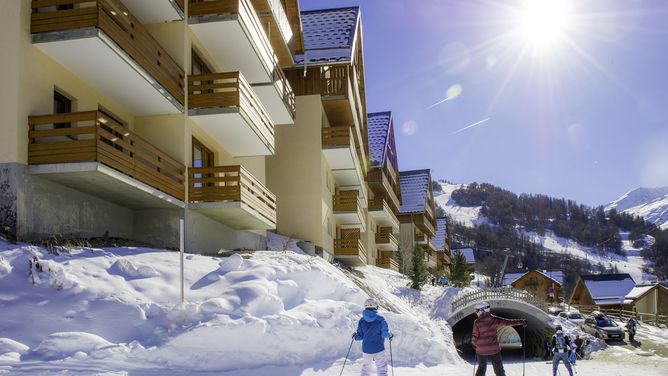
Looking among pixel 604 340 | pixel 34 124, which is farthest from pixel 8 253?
pixel 604 340

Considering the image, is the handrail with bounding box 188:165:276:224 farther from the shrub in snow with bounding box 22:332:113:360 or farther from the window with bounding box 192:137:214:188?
the shrub in snow with bounding box 22:332:113:360

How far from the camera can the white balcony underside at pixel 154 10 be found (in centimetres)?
1717

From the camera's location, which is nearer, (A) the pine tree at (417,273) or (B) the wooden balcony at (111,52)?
(B) the wooden balcony at (111,52)

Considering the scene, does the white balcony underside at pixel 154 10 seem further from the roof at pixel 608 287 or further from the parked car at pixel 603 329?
the roof at pixel 608 287

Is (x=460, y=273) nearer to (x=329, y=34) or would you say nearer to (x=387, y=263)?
(x=387, y=263)

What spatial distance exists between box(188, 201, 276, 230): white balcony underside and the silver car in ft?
89.8

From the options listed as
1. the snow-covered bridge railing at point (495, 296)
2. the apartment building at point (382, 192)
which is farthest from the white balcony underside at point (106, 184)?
the apartment building at point (382, 192)

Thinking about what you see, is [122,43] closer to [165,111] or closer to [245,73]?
[165,111]

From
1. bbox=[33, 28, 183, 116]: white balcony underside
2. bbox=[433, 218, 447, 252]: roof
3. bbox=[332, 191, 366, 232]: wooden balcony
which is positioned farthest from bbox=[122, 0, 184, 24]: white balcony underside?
bbox=[433, 218, 447, 252]: roof

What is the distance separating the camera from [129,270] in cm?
1273

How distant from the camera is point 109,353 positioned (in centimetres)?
989

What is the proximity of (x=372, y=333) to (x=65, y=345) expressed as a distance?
486 centimetres

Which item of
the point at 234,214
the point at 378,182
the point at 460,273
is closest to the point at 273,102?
the point at 234,214

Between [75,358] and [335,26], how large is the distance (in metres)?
27.2
